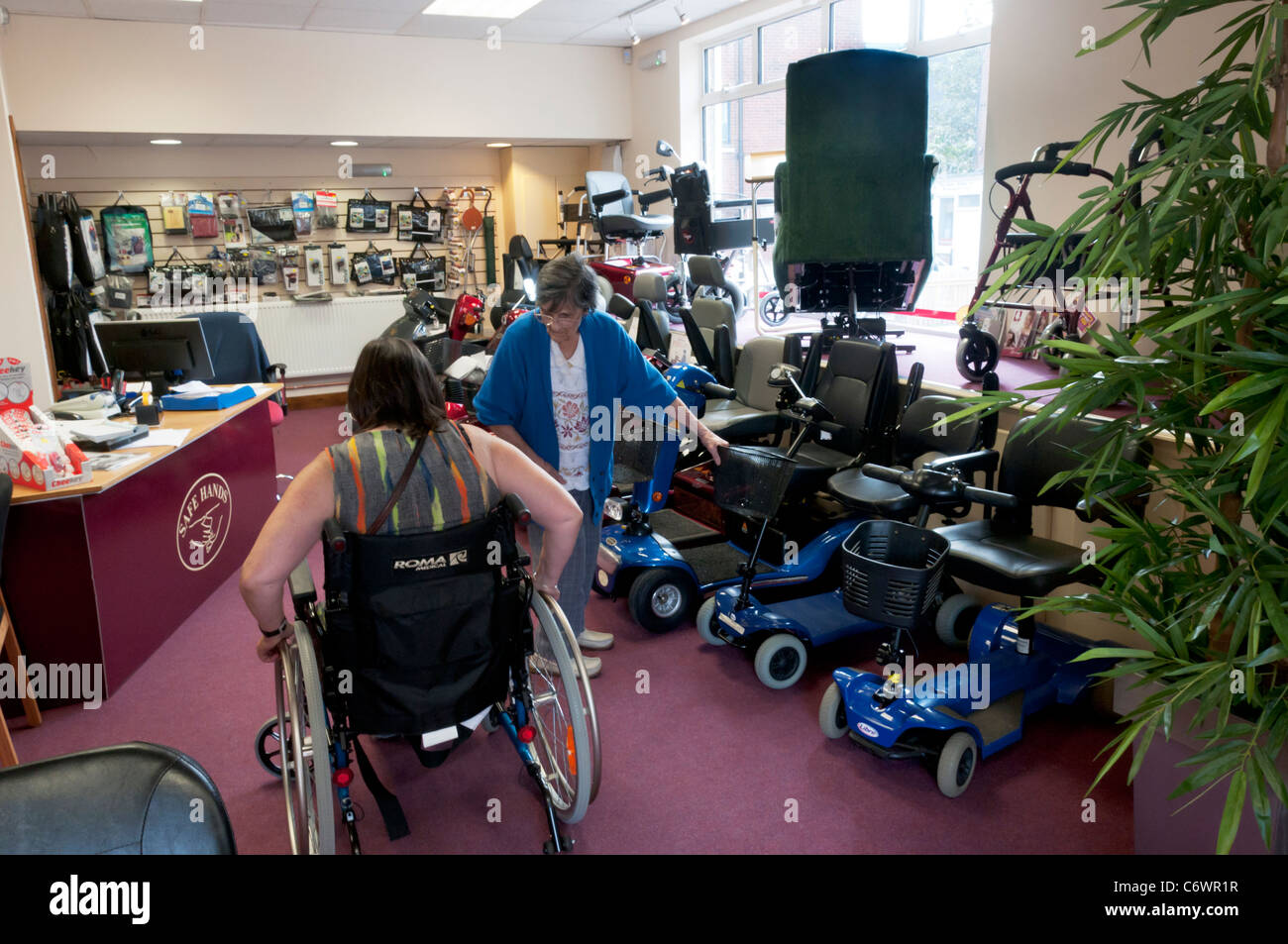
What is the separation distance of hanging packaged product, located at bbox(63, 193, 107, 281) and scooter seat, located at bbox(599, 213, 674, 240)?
13.7 feet

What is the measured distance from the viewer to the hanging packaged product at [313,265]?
8.52 m

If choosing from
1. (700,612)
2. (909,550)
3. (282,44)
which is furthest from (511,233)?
(909,550)

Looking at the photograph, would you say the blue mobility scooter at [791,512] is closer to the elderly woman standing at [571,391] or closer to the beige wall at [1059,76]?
the elderly woman standing at [571,391]

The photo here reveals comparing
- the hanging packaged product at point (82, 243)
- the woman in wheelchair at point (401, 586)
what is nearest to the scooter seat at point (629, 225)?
the hanging packaged product at point (82, 243)

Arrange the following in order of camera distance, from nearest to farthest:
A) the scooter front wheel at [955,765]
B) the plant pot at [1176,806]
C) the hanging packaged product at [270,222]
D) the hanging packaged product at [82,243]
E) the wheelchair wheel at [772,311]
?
the plant pot at [1176,806] < the scooter front wheel at [955,765] < the wheelchair wheel at [772,311] < the hanging packaged product at [82,243] < the hanging packaged product at [270,222]

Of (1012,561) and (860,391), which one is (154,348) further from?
(1012,561)

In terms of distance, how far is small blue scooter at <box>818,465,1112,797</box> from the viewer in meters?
2.71

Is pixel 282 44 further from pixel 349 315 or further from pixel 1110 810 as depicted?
pixel 1110 810

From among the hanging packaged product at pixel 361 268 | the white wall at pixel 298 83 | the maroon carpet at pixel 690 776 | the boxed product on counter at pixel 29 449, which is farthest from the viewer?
the hanging packaged product at pixel 361 268

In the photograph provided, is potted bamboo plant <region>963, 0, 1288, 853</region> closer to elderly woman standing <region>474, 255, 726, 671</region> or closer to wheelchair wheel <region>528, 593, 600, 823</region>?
wheelchair wheel <region>528, 593, 600, 823</region>

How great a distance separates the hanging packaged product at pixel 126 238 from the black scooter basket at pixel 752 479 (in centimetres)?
658

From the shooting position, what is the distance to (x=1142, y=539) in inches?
73.5

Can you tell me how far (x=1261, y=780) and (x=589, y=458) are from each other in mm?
2071

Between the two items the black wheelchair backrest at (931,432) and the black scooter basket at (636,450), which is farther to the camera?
the black scooter basket at (636,450)
